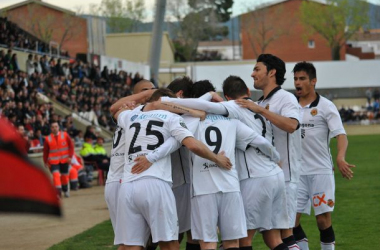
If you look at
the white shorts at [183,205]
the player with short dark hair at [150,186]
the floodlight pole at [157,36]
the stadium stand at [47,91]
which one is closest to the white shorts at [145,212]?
the player with short dark hair at [150,186]

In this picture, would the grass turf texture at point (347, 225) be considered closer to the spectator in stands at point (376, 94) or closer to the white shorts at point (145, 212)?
the white shorts at point (145, 212)

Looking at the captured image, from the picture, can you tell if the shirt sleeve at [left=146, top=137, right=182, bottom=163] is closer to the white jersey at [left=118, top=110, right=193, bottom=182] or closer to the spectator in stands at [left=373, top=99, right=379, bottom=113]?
the white jersey at [left=118, top=110, right=193, bottom=182]

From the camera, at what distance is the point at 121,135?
7414mm

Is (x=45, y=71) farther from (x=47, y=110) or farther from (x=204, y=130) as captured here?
(x=204, y=130)

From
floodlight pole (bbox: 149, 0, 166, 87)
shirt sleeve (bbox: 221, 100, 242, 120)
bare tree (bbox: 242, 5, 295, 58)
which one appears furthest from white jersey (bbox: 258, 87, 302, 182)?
bare tree (bbox: 242, 5, 295, 58)

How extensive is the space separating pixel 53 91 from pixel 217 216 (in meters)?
29.1

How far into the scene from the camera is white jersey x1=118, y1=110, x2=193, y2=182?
258 inches

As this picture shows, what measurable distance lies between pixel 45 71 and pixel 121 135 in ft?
95.7

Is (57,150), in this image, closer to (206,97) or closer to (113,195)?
(113,195)

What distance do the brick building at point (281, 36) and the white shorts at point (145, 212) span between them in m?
93.3

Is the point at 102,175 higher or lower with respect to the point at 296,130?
lower

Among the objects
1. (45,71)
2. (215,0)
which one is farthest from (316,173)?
(215,0)

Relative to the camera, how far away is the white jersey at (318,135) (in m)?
8.55

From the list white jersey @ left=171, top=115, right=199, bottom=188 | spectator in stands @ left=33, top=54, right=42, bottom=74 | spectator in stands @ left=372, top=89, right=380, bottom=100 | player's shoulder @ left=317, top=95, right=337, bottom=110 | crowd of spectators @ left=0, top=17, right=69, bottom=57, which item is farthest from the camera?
spectator in stands @ left=372, top=89, right=380, bottom=100
